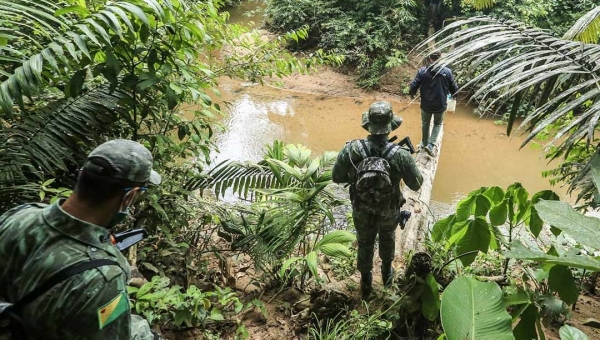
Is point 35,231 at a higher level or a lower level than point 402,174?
higher

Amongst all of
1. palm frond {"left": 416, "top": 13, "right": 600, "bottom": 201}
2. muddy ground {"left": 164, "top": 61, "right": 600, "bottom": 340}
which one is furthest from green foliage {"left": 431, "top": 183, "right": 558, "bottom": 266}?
muddy ground {"left": 164, "top": 61, "right": 600, "bottom": 340}

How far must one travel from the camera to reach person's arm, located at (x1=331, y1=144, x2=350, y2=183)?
124 inches

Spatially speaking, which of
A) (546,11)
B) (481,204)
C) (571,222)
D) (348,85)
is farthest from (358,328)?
(546,11)

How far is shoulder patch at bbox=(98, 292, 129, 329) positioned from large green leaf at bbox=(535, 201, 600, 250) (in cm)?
162

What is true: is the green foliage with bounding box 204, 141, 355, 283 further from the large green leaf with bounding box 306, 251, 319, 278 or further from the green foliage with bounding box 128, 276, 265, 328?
the green foliage with bounding box 128, 276, 265, 328

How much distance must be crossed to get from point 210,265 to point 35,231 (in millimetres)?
2676

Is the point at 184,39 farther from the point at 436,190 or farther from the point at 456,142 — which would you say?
the point at 456,142

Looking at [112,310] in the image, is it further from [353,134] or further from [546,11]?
[546,11]

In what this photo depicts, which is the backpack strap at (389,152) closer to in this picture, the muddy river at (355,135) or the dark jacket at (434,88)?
the dark jacket at (434,88)

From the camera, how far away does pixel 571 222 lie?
1.71 metres

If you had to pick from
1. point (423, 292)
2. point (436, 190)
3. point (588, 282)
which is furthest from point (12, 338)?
point (436, 190)

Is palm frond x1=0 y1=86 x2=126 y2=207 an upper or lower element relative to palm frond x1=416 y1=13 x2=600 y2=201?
lower

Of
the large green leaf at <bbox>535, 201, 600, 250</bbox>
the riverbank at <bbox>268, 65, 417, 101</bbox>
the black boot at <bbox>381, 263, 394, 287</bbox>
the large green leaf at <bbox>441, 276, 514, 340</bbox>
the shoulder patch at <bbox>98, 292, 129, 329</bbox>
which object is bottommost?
the riverbank at <bbox>268, 65, 417, 101</bbox>

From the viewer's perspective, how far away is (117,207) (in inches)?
59.4
